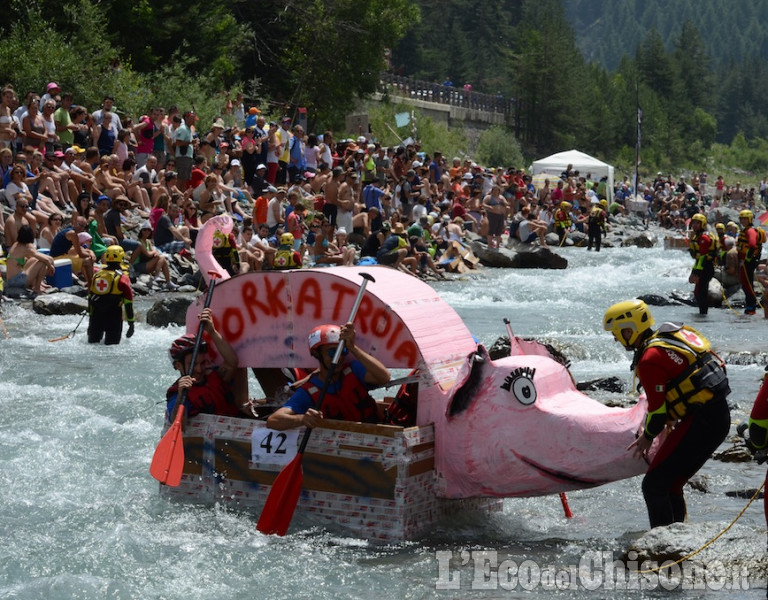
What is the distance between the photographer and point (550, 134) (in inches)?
3054

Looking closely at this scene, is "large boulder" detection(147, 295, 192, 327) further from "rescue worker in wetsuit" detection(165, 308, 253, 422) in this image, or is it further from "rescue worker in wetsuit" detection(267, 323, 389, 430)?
"rescue worker in wetsuit" detection(267, 323, 389, 430)

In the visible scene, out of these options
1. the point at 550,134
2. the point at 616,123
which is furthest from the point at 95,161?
the point at 616,123

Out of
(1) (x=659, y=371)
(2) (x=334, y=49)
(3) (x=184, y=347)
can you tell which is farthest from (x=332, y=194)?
(2) (x=334, y=49)

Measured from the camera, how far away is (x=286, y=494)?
811cm

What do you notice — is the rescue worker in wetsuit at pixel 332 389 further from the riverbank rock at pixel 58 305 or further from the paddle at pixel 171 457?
the riverbank rock at pixel 58 305

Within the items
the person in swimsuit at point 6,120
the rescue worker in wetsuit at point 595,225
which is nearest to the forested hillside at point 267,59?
the person in swimsuit at point 6,120

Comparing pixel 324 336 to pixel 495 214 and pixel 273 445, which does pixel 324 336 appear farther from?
pixel 495 214

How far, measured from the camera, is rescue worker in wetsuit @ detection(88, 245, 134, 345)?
15.2 m

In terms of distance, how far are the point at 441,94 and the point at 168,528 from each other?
54.2 meters

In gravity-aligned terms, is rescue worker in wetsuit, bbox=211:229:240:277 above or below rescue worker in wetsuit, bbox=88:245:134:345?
above

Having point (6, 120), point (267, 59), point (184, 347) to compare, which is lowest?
point (184, 347)

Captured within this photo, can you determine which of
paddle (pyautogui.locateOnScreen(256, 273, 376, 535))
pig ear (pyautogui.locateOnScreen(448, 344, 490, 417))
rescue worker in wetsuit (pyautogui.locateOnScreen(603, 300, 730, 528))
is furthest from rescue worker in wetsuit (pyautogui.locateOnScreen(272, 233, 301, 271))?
rescue worker in wetsuit (pyautogui.locateOnScreen(603, 300, 730, 528))

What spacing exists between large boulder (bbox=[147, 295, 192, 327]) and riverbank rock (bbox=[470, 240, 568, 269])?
42.3 feet
